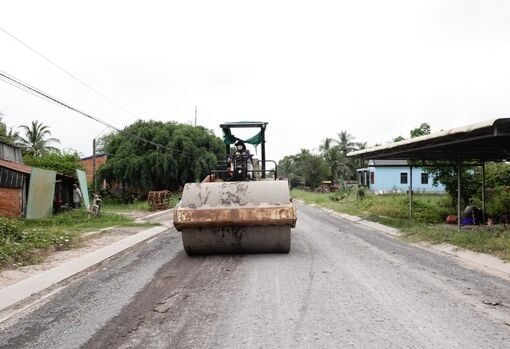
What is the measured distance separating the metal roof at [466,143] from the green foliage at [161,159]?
22.3 meters

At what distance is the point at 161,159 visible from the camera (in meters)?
40.0

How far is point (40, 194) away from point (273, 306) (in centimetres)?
1846

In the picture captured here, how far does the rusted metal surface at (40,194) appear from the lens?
20.7 m

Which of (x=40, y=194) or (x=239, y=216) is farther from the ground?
(x=40, y=194)

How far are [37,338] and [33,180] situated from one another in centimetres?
1742

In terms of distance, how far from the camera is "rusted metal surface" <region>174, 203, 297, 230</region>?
9.36m

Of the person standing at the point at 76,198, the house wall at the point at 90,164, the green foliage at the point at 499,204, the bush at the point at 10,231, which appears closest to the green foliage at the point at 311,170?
the house wall at the point at 90,164

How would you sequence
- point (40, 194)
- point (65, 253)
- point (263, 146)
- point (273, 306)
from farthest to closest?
point (40, 194), point (263, 146), point (65, 253), point (273, 306)

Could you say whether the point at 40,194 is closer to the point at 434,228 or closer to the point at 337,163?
the point at 434,228

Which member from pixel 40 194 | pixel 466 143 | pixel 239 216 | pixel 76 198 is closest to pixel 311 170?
pixel 76 198

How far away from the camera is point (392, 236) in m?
14.6

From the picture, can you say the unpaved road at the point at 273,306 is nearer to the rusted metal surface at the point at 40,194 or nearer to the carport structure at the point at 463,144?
the carport structure at the point at 463,144

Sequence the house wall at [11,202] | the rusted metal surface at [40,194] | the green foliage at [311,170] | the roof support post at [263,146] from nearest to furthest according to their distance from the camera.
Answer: the roof support post at [263,146] → the house wall at [11,202] → the rusted metal surface at [40,194] → the green foliage at [311,170]

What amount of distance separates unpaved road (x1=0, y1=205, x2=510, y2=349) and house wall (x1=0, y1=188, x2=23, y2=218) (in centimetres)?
1194
